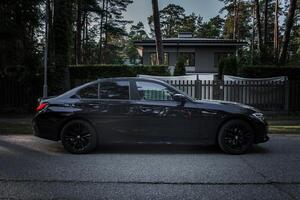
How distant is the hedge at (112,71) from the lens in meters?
18.4

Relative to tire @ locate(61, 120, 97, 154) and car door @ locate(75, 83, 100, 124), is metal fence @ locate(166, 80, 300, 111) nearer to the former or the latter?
car door @ locate(75, 83, 100, 124)

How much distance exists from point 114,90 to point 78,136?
4.19 ft

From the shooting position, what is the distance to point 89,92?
863cm

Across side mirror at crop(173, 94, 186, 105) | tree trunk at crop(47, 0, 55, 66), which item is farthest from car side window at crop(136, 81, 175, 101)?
tree trunk at crop(47, 0, 55, 66)

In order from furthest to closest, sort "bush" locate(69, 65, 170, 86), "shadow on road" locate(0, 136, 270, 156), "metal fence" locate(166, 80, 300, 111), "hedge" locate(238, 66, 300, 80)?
"bush" locate(69, 65, 170, 86)
"hedge" locate(238, 66, 300, 80)
"metal fence" locate(166, 80, 300, 111)
"shadow on road" locate(0, 136, 270, 156)

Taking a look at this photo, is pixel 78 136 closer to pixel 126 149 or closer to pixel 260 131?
pixel 126 149

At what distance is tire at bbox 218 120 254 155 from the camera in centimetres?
831

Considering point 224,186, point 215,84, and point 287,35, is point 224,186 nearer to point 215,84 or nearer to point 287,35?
point 215,84

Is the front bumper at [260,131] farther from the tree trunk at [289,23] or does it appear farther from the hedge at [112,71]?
the tree trunk at [289,23]

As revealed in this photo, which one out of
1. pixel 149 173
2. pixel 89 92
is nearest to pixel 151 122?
pixel 89 92

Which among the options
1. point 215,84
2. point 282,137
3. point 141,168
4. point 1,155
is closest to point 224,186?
point 141,168

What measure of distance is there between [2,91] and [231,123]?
37.5 feet

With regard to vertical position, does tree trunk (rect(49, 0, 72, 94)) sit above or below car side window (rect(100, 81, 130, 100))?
above

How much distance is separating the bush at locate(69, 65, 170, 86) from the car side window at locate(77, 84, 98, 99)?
9505 millimetres
